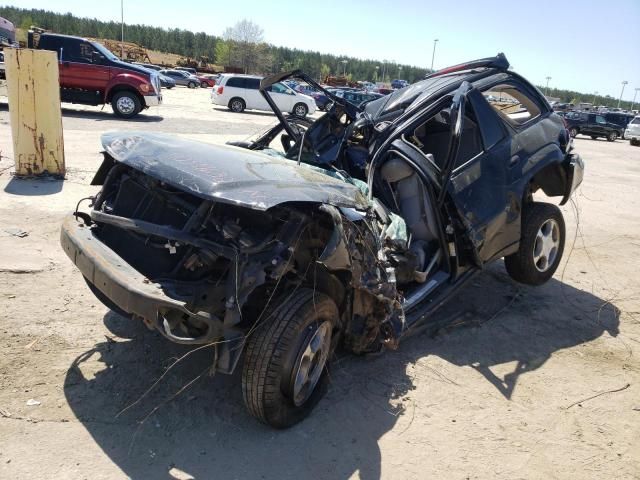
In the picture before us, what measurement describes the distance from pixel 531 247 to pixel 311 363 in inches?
106

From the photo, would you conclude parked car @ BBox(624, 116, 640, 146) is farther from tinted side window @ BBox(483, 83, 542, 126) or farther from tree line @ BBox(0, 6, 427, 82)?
tree line @ BBox(0, 6, 427, 82)

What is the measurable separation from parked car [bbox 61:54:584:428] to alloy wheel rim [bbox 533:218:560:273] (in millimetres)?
21

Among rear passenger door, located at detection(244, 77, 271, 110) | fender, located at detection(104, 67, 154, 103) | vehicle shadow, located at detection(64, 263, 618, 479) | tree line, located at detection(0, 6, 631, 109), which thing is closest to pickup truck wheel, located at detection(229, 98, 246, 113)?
rear passenger door, located at detection(244, 77, 271, 110)

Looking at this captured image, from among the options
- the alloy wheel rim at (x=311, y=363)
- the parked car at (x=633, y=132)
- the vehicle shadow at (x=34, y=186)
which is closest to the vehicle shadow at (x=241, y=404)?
the alloy wheel rim at (x=311, y=363)

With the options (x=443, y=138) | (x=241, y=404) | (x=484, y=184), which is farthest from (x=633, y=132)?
(x=241, y=404)

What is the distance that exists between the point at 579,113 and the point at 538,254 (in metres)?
28.4

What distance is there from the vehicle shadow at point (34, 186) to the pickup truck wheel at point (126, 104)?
898 centimetres

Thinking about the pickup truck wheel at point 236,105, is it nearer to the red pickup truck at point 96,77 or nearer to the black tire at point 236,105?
the black tire at point 236,105

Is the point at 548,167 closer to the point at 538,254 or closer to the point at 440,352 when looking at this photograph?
the point at 538,254

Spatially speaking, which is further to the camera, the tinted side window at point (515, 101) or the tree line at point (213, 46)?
the tree line at point (213, 46)

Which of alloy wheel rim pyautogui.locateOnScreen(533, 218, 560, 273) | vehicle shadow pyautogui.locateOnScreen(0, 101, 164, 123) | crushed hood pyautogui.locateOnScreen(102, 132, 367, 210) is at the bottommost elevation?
vehicle shadow pyautogui.locateOnScreen(0, 101, 164, 123)

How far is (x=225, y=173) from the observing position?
2824 millimetres

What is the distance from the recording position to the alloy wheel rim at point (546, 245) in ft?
15.6

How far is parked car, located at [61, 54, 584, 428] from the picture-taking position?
2.57 meters
